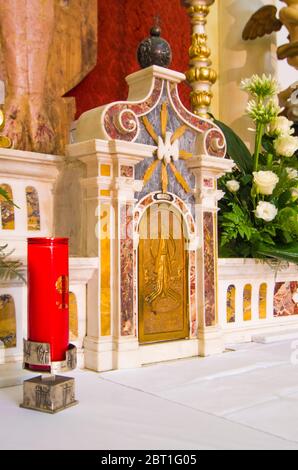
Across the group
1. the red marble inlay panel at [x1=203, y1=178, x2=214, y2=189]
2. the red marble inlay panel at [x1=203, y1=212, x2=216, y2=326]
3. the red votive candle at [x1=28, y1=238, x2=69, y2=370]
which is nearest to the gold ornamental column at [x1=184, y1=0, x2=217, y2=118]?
the red marble inlay panel at [x1=203, y1=178, x2=214, y2=189]

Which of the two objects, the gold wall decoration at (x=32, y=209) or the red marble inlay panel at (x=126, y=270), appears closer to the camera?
the red marble inlay panel at (x=126, y=270)

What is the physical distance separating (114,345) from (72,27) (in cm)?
235

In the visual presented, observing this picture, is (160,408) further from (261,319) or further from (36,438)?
(261,319)

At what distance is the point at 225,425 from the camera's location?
1958 millimetres

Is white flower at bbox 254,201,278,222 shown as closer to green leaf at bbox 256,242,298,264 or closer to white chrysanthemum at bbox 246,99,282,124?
green leaf at bbox 256,242,298,264

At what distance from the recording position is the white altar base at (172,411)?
5.81ft

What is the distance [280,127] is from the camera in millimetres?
4051

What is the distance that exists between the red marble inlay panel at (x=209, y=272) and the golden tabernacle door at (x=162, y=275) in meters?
0.13

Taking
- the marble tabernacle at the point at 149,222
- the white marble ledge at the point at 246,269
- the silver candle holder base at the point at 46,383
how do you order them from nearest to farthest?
the silver candle holder base at the point at 46,383, the marble tabernacle at the point at 149,222, the white marble ledge at the point at 246,269

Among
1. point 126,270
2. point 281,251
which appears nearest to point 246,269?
point 281,251

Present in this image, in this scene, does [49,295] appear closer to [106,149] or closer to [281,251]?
[106,149]

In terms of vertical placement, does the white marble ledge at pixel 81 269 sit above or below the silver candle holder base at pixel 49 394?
above

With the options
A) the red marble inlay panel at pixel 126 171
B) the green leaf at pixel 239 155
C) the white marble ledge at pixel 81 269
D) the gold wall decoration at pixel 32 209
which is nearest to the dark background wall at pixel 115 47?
the green leaf at pixel 239 155

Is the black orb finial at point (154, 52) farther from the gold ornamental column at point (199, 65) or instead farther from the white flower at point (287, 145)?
the gold ornamental column at point (199, 65)
